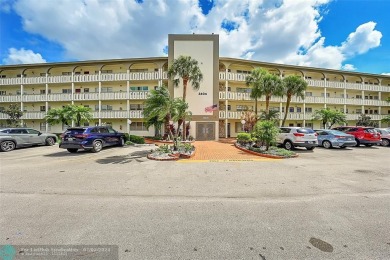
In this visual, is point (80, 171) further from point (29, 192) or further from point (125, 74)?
point (125, 74)

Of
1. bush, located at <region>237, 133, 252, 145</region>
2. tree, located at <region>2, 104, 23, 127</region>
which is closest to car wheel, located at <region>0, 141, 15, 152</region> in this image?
tree, located at <region>2, 104, 23, 127</region>

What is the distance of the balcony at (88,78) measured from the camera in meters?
25.3

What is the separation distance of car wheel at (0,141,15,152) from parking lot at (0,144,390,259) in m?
9.10

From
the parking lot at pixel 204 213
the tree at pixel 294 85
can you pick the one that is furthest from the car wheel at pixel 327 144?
the parking lot at pixel 204 213

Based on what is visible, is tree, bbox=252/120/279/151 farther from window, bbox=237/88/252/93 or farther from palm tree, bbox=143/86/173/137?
window, bbox=237/88/252/93

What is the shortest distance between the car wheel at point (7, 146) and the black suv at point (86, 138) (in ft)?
17.4

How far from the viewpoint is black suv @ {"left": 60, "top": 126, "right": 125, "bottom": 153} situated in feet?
39.3

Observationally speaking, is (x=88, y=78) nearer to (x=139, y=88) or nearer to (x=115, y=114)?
(x=115, y=114)

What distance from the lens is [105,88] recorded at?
27.5 m

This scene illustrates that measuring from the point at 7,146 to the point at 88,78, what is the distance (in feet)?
50.6

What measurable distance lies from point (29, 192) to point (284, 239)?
697 cm

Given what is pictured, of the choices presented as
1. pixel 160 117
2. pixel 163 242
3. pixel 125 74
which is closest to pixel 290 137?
pixel 160 117

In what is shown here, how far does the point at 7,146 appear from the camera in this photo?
45.5 ft

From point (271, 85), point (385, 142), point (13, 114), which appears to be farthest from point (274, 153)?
point (13, 114)
